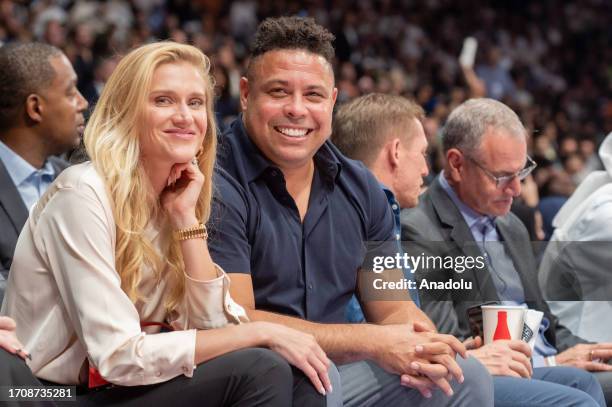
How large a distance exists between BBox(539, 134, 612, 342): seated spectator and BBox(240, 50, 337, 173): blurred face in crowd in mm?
1170

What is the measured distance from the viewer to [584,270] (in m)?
3.63

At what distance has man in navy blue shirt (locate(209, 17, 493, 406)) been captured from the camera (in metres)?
2.78

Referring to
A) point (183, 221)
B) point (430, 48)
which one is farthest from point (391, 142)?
point (430, 48)

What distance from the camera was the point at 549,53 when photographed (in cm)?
1673

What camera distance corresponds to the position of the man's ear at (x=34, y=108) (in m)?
4.25

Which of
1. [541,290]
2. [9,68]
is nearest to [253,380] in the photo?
[541,290]

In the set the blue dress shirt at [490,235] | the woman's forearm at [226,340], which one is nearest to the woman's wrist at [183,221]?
the woman's forearm at [226,340]

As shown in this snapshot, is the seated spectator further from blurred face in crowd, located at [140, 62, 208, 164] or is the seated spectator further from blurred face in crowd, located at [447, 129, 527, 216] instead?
blurred face in crowd, located at [140, 62, 208, 164]

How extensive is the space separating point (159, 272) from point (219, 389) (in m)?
0.37

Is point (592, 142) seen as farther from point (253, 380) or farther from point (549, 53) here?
point (253, 380)

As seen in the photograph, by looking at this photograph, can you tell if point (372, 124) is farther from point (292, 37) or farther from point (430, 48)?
point (430, 48)

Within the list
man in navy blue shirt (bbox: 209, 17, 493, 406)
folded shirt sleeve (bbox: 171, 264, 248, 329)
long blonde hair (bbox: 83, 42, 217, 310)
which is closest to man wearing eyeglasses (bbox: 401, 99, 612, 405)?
man in navy blue shirt (bbox: 209, 17, 493, 406)

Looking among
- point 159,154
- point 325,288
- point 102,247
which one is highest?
point 159,154

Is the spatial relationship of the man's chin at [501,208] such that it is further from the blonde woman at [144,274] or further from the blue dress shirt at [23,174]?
the blue dress shirt at [23,174]
